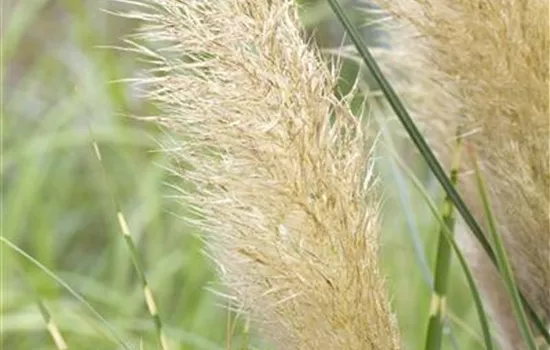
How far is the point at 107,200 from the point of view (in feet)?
8.62

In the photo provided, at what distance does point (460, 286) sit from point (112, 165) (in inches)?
31.7

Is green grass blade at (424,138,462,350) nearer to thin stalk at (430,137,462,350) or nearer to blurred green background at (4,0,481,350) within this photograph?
thin stalk at (430,137,462,350)

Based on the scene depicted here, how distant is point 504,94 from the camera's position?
2.94ft

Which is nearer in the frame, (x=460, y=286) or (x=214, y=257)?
(x=214, y=257)

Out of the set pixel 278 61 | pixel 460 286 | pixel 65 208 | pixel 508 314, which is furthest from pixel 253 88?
pixel 65 208

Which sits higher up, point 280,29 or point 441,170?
point 280,29

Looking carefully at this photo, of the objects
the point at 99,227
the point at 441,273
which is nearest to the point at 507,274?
the point at 441,273

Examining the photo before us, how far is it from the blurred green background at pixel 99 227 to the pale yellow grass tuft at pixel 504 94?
78cm

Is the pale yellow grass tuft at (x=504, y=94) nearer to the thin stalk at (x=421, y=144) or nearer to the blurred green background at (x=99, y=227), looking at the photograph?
the thin stalk at (x=421, y=144)

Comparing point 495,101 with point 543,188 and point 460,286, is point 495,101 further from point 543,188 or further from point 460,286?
point 460,286

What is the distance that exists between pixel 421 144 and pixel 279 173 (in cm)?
18

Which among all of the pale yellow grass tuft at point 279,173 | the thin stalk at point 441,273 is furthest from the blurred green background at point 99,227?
the pale yellow grass tuft at point 279,173

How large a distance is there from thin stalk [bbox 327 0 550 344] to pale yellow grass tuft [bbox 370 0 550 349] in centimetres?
1

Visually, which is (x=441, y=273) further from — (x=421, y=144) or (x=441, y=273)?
(x=421, y=144)
